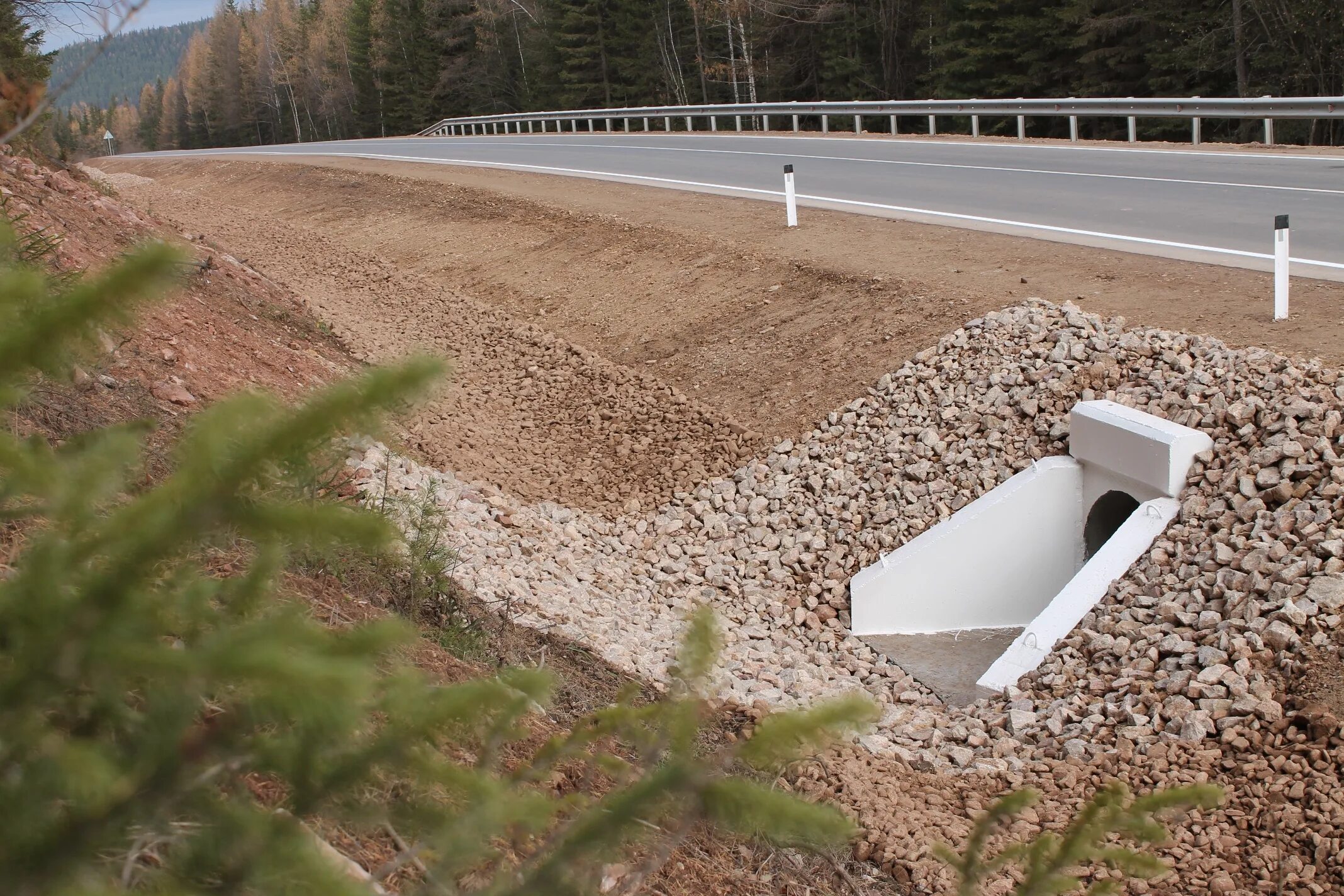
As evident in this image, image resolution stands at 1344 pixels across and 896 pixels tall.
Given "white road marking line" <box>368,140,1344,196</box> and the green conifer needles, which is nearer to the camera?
the green conifer needles

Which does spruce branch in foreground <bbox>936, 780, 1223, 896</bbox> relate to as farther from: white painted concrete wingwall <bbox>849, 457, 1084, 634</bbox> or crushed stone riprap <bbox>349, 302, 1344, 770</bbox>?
white painted concrete wingwall <bbox>849, 457, 1084, 634</bbox>

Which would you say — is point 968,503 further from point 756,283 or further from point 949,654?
point 756,283

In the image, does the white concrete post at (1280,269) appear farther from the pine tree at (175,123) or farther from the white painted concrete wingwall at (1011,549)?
the pine tree at (175,123)

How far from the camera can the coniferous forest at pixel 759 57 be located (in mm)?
28891

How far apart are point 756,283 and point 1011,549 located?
556 centimetres

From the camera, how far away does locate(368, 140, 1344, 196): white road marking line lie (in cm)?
1477

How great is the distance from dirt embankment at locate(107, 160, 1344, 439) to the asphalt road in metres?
0.66

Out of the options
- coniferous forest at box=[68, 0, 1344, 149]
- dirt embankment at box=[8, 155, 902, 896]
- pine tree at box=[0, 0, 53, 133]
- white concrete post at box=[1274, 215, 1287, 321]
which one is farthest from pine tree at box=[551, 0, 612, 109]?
white concrete post at box=[1274, 215, 1287, 321]

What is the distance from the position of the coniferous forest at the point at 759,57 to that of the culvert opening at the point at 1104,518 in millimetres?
18852

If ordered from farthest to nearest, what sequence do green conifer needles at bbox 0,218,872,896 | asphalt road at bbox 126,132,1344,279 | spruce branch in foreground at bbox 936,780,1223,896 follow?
asphalt road at bbox 126,132,1344,279 → spruce branch in foreground at bbox 936,780,1223,896 → green conifer needles at bbox 0,218,872,896

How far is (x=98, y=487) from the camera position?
1.47 metres

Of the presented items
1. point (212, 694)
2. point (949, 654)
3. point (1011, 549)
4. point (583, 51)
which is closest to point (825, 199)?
point (1011, 549)

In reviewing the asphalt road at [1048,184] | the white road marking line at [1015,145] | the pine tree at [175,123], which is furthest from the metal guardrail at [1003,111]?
the pine tree at [175,123]

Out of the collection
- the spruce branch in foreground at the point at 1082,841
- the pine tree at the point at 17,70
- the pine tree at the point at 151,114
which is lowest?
the spruce branch in foreground at the point at 1082,841
